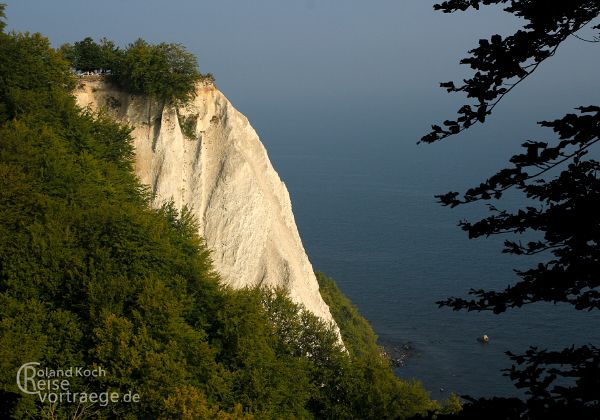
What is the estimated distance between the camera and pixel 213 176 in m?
42.5

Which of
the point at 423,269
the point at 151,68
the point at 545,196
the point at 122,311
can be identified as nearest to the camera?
the point at 545,196

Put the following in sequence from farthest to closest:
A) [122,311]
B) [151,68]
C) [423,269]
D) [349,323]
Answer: [423,269] < [349,323] < [151,68] < [122,311]

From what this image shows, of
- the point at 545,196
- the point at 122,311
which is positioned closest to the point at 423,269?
the point at 122,311

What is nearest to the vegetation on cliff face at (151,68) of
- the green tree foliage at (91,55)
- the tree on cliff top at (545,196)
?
the green tree foliage at (91,55)

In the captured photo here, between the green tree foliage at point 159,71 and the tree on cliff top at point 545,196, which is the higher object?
the green tree foliage at point 159,71

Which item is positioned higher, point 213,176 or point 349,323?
point 213,176

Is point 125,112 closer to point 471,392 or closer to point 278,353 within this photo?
point 278,353

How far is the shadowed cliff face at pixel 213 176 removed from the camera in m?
40.8

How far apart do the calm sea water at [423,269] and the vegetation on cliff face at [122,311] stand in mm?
32126

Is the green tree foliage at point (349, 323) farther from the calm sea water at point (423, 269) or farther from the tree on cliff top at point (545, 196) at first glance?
the tree on cliff top at point (545, 196)

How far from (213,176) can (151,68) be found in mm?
7103

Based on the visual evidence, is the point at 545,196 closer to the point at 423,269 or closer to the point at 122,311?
the point at 122,311

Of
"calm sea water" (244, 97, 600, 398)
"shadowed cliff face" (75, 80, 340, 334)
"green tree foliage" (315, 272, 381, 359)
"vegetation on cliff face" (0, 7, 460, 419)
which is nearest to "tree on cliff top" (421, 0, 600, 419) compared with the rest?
"vegetation on cliff face" (0, 7, 460, 419)

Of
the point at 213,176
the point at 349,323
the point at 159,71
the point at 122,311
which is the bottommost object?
the point at 122,311
